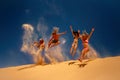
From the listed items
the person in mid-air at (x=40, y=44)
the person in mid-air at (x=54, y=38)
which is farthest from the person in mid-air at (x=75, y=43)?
the person in mid-air at (x=40, y=44)

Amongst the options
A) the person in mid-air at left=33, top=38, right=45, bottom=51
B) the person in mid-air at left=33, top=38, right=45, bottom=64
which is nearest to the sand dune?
the person in mid-air at left=33, top=38, right=45, bottom=64

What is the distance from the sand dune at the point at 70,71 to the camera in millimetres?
7391

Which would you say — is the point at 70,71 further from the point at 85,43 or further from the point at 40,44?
the point at 40,44

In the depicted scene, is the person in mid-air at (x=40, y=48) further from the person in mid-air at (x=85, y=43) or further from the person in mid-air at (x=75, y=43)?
the person in mid-air at (x=85, y=43)

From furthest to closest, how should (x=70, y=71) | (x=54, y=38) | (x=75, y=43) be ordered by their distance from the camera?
(x=54, y=38) → (x=75, y=43) → (x=70, y=71)

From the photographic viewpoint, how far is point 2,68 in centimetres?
865

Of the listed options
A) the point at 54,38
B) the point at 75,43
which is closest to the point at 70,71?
the point at 75,43

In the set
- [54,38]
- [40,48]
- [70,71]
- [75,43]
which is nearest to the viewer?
[70,71]

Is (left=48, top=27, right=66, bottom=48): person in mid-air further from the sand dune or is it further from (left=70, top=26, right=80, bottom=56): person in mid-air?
the sand dune

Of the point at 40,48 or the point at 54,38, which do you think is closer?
the point at 54,38

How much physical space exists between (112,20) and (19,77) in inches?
122

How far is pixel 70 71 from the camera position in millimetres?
7852

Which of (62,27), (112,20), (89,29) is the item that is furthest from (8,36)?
(112,20)

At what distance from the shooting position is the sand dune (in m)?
7.39
